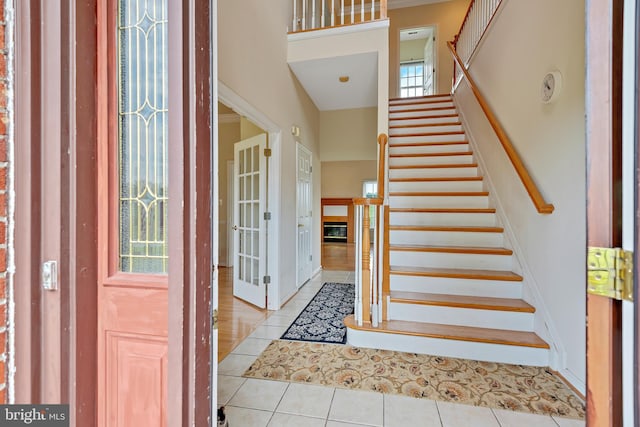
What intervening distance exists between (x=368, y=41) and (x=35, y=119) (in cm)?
300

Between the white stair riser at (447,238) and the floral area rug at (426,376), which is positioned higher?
the white stair riser at (447,238)

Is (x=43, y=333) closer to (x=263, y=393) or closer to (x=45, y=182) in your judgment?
(x=45, y=182)

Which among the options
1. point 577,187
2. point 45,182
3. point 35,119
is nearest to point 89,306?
point 45,182

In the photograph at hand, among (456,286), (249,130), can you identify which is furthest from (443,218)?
(249,130)

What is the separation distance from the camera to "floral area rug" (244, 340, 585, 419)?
1.54m

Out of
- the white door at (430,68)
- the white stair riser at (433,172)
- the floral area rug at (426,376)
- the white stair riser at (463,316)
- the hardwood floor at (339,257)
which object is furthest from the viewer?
the white door at (430,68)

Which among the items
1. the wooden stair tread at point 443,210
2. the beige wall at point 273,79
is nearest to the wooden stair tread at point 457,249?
the wooden stair tread at point 443,210

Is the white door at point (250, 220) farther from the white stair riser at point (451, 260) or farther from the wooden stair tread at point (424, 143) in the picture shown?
the wooden stair tread at point (424, 143)

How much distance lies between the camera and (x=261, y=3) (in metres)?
2.55

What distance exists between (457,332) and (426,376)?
17.4 inches

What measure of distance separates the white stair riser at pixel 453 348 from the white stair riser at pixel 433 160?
2270 mm

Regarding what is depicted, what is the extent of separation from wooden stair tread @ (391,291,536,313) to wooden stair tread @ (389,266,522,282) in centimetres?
17

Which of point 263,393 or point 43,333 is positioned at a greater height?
point 43,333

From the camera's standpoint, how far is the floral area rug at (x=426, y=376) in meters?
1.54
